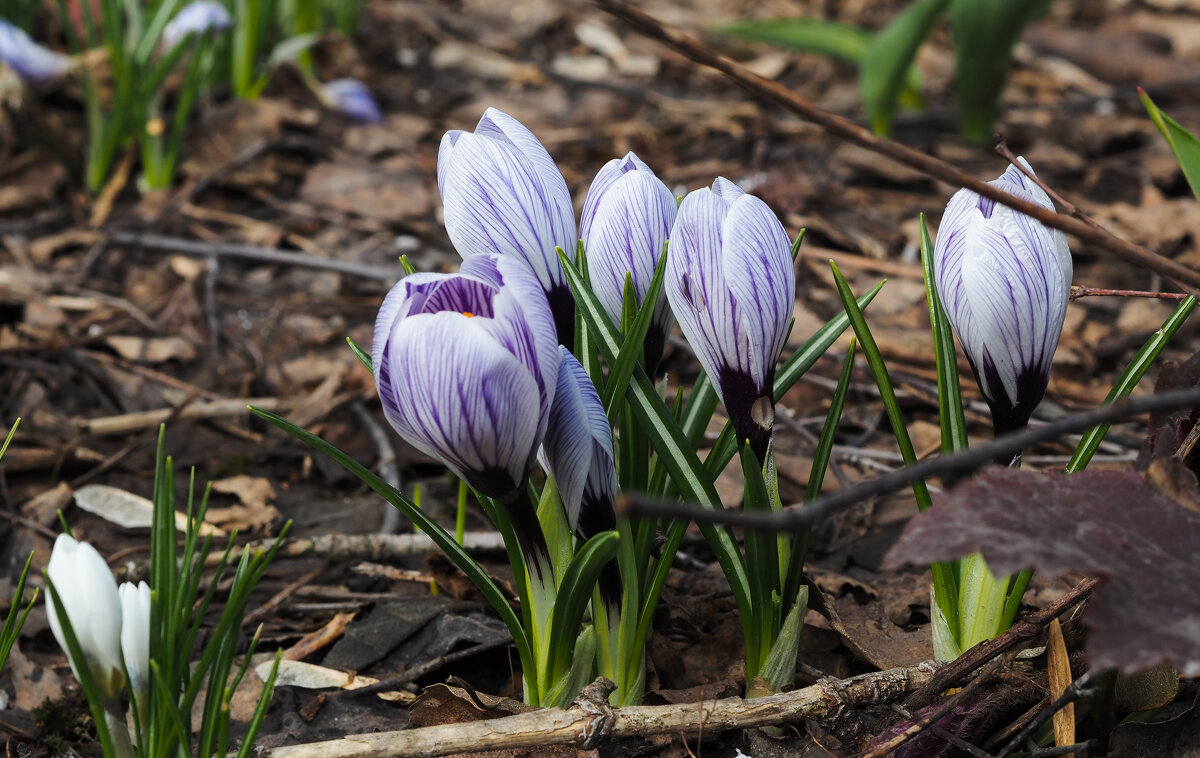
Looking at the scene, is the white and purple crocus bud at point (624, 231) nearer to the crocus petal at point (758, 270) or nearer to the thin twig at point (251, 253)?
the crocus petal at point (758, 270)

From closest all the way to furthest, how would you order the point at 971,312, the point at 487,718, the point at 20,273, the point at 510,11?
the point at 971,312, the point at 487,718, the point at 20,273, the point at 510,11

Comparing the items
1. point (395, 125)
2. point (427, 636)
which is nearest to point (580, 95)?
point (395, 125)

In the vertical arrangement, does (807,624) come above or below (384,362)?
below

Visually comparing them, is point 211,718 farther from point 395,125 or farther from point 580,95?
point 580,95

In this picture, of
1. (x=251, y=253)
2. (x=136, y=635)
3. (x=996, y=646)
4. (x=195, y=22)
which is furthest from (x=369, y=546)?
(x=195, y=22)

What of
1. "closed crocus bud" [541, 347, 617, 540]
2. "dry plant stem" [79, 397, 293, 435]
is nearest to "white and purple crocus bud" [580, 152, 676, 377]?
"closed crocus bud" [541, 347, 617, 540]

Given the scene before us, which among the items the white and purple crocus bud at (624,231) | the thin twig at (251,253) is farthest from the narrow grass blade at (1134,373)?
the thin twig at (251,253)

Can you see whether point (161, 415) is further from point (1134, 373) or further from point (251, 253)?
point (1134, 373)
